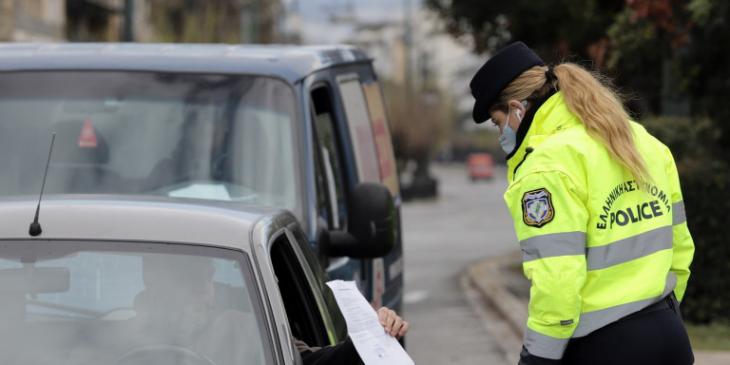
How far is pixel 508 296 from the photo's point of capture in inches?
647

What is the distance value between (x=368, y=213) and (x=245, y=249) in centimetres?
231

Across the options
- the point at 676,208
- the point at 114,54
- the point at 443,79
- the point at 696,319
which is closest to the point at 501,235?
the point at 696,319

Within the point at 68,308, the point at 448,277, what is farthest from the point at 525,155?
the point at 448,277

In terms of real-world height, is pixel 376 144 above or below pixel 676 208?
below

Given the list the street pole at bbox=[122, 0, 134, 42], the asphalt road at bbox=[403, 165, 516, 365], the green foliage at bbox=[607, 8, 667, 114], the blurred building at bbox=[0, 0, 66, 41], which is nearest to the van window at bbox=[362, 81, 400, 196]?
the asphalt road at bbox=[403, 165, 516, 365]

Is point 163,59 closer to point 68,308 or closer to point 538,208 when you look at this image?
point 68,308

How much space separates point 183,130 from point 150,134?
151 mm

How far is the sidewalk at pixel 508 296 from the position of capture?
11587 millimetres

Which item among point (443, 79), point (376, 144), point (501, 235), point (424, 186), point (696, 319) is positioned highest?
point (376, 144)

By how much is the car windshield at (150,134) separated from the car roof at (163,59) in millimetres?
41

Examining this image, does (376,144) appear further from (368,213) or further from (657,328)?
(657,328)

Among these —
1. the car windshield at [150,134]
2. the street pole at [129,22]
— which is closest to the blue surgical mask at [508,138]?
the car windshield at [150,134]

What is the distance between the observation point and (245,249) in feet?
14.5

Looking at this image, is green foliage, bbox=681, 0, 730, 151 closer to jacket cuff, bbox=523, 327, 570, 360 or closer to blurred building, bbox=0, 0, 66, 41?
jacket cuff, bbox=523, 327, 570, 360
